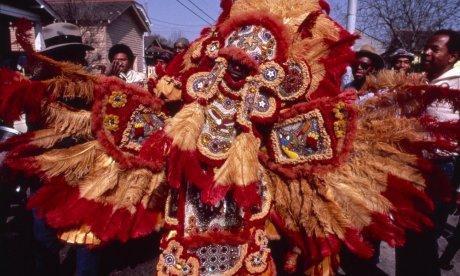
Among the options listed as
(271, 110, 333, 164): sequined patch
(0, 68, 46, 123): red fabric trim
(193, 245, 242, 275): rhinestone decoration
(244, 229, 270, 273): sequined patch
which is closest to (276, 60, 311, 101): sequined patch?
(271, 110, 333, 164): sequined patch

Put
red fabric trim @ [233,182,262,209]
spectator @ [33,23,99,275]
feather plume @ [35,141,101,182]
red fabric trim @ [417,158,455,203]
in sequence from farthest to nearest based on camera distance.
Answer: spectator @ [33,23,99,275]
feather plume @ [35,141,101,182]
red fabric trim @ [417,158,455,203]
red fabric trim @ [233,182,262,209]

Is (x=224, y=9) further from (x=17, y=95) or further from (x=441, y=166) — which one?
(x=441, y=166)

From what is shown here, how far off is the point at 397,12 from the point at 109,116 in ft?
49.2

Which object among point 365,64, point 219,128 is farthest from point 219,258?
point 365,64

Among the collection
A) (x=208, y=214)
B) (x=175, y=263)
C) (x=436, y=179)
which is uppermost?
(x=436, y=179)

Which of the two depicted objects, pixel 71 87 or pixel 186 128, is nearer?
pixel 186 128

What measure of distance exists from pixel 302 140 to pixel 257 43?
56 cm

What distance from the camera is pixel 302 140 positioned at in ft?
6.92

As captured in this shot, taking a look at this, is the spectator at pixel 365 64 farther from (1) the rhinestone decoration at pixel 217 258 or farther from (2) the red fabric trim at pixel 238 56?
(1) the rhinestone decoration at pixel 217 258

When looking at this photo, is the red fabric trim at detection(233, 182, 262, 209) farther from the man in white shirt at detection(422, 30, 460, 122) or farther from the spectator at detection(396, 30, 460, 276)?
the man in white shirt at detection(422, 30, 460, 122)

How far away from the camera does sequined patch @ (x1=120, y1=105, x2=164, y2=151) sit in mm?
2211

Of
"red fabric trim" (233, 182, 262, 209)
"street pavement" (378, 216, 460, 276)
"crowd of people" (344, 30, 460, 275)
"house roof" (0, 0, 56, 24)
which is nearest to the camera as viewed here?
"red fabric trim" (233, 182, 262, 209)

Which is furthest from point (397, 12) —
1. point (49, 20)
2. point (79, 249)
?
point (79, 249)

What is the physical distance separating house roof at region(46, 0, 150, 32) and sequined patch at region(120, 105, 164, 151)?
40.6 feet
